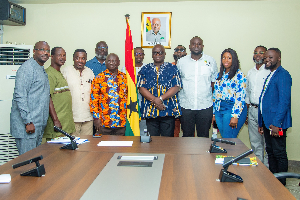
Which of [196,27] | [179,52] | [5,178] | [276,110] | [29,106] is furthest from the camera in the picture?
[196,27]

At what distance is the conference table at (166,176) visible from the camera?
47.8 inches

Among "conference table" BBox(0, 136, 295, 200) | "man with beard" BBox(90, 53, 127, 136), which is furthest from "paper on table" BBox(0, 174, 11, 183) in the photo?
"man with beard" BBox(90, 53, 127, 136)

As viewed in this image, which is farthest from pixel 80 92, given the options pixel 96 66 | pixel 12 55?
pixel 12 55

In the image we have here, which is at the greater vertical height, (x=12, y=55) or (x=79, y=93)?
(x=12, y=55)

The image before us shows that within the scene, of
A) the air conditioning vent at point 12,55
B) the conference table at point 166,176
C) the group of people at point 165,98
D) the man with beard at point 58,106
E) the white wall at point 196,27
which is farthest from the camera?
the white wall at point 196,27

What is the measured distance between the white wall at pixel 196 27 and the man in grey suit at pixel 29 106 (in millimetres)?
2070

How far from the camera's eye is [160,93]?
122 inches

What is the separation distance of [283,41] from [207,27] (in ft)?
4.15

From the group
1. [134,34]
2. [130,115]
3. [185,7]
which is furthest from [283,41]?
[130,115]

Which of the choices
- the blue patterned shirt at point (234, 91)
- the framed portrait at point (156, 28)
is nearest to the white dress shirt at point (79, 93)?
the blue patterned shirt at point (234, 91)

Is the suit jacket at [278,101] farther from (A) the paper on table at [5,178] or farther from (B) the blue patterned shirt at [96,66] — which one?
(A) the paper on table at [5,178]

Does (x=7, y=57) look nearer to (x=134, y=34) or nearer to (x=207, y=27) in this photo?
(x=134, y=34)

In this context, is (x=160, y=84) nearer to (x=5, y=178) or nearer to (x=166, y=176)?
(x=166, y=176)

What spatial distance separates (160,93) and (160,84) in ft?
0.35
